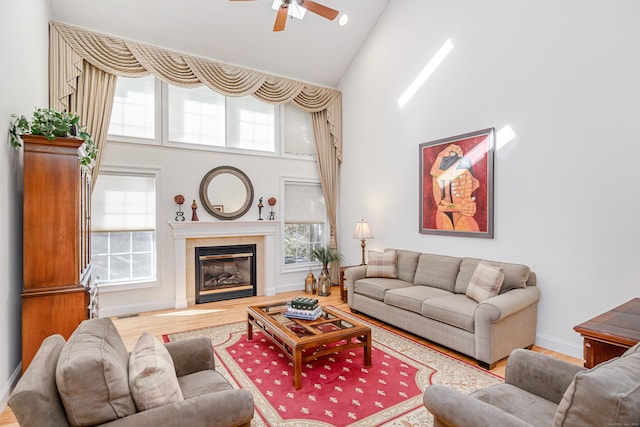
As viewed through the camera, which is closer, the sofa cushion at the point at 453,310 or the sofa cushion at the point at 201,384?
the sofa cushion at the point at 201,384

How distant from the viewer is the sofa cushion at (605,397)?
1.05 metres

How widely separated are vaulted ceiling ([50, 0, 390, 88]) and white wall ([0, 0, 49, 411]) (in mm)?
1124

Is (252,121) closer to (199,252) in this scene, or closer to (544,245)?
(199,252)

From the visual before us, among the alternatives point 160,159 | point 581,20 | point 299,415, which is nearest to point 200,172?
point 160,159

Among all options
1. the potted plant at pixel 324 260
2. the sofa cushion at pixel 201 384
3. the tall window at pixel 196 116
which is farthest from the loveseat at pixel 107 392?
the potted plant at pixel 324 260

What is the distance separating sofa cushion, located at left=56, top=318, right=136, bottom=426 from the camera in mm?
1265

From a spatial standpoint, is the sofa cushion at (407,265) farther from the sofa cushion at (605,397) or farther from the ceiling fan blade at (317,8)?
the sofa cushion at (605,397)

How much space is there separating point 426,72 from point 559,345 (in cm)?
373

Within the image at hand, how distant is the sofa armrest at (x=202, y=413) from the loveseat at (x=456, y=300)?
237 centimetres

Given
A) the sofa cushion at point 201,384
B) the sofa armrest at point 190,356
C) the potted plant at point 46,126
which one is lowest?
the sofa cushion at point 201,384

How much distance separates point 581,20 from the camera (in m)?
3.28

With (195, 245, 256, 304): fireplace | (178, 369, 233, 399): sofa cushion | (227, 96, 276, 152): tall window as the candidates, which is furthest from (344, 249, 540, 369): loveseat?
(227, 96, 276, 152): tall window

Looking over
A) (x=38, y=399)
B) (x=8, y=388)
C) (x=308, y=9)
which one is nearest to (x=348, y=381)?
(x=38, y=399)

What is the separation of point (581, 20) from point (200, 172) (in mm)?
4994
